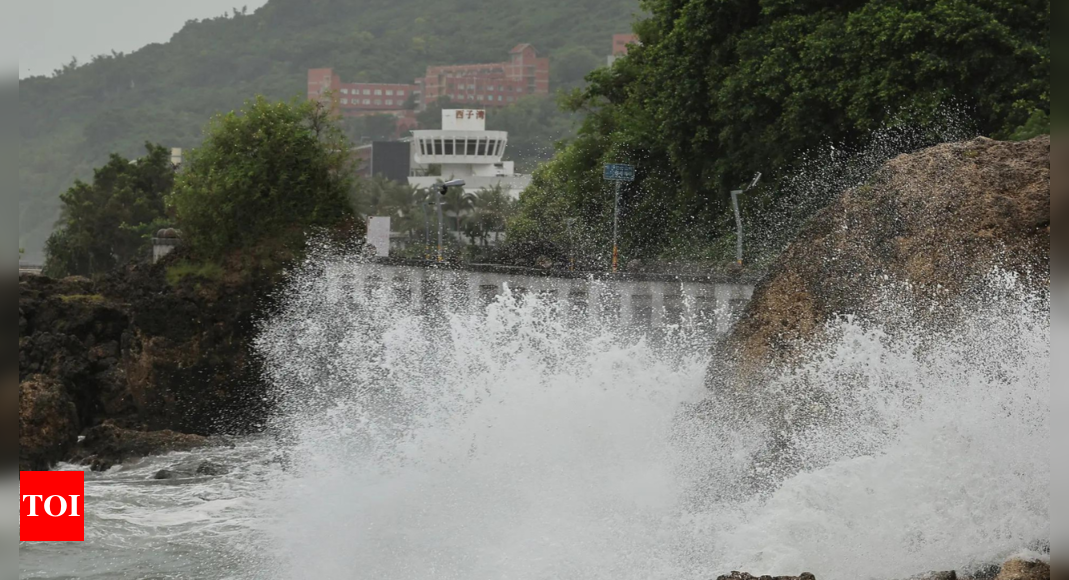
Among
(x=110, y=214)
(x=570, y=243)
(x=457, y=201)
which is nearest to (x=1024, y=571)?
(x=570, y=243)

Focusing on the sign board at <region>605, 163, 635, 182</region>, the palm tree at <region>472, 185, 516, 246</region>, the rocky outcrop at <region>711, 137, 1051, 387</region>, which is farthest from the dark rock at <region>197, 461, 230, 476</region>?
the palm tree at <region>472, 185, 516, 246</region>

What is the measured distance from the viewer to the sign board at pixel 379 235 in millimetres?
33188

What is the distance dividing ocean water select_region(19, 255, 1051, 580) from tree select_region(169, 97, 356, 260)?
15013 mm

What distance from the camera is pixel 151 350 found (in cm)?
2888

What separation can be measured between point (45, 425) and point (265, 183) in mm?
12041

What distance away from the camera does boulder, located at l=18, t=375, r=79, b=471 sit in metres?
22.4

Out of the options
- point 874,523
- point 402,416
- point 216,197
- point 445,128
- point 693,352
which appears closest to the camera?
point 874,523

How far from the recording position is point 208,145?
35.6 metres

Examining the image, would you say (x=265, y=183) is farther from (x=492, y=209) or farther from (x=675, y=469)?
(x=492, y=209)

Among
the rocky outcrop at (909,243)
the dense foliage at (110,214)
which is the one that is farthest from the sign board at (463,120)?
the rocky outcrop at (909,243)

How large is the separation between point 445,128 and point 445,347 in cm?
10122

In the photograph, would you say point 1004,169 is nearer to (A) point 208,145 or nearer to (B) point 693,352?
(B) point 693,352

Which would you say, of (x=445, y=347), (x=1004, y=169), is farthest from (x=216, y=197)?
(x=1004, y=169)

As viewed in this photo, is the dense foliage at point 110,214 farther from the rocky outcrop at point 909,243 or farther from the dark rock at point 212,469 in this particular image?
the rocky outcrop at point 909,243
